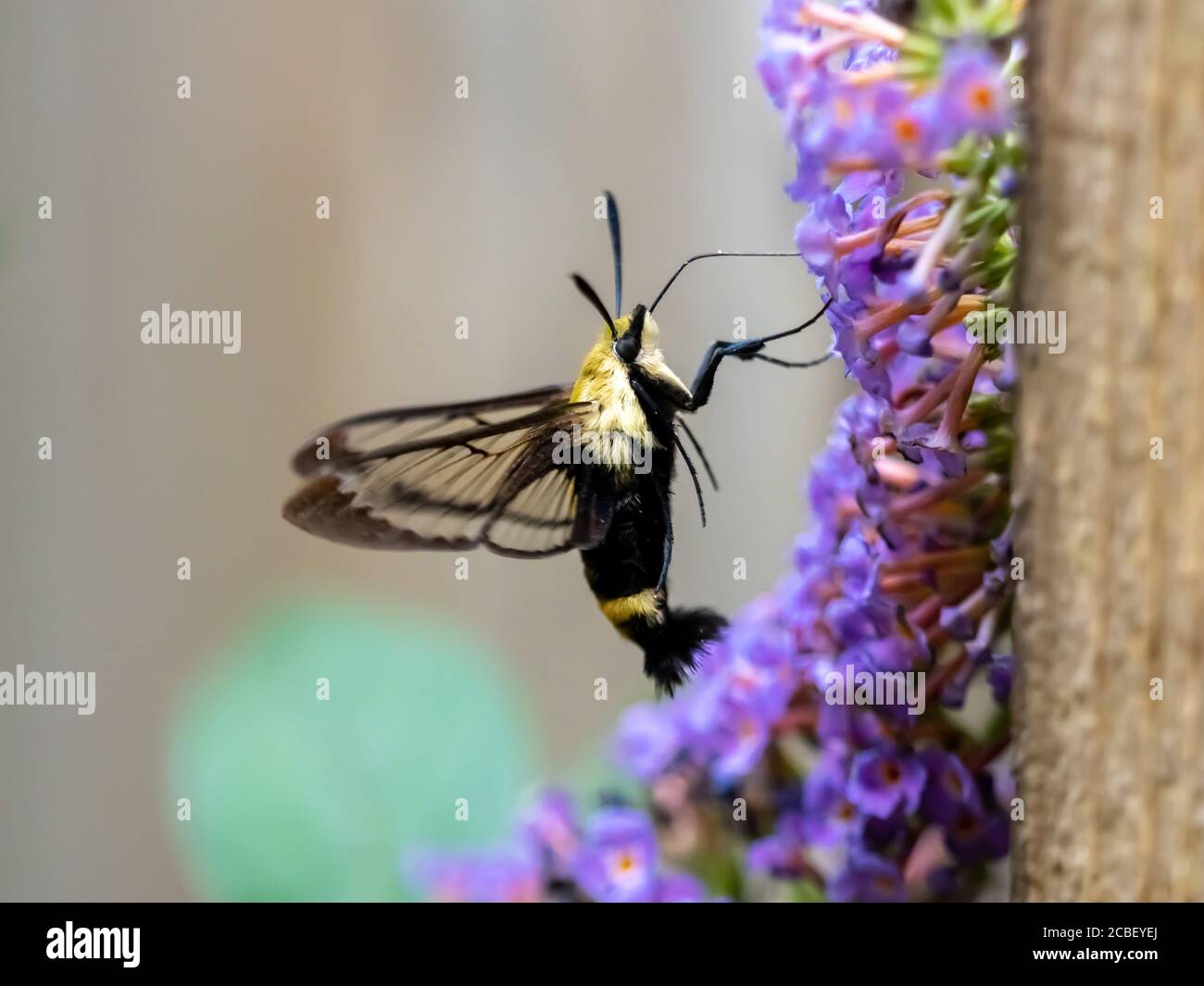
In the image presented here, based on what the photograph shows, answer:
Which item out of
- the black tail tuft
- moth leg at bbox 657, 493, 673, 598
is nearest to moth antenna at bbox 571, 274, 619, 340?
moth leg at bbox 657, 493, 673, 598

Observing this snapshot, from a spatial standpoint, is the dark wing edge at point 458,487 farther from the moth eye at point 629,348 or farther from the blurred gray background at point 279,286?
the blurred gray background at point 279,286

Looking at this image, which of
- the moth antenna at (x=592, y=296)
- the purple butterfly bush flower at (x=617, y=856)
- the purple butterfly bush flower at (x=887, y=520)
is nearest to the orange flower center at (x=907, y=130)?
the purple butterfly bush flower at (x=887, y=520)

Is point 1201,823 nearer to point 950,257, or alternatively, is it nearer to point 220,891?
point 950,257

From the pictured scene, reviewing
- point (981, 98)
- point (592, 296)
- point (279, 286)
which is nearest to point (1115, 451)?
point (981, 98)

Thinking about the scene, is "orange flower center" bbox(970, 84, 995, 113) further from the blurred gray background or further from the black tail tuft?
the blurred gray background

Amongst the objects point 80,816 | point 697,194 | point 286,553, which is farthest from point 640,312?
point 80,816

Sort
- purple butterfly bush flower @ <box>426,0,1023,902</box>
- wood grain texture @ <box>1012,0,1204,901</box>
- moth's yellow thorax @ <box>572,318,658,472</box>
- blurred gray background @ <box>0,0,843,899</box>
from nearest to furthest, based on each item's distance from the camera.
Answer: wood grain texture @ <box>1012,0,1204,901</box>, purple butterfly bush flower @ <box>426,0,1023,902</box>, moth's yellow thorax @ <box>572,318,658,472</box>, blurred gray background @ <box>0,0,843,899</box>
